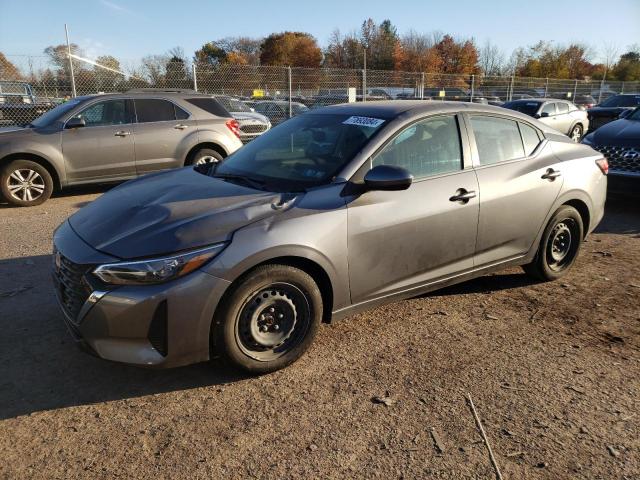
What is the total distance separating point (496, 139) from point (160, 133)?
6.14 meters

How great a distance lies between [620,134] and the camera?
312 inches

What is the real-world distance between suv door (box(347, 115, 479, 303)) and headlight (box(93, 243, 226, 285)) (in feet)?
3.64

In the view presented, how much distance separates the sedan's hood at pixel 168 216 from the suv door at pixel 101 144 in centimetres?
491

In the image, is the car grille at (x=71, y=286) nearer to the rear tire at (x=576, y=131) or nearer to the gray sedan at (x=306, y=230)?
the gray sedan at (x=306, y=230)

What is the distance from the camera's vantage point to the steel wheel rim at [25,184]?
302 inches

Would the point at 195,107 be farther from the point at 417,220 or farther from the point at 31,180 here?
the point at 417,220

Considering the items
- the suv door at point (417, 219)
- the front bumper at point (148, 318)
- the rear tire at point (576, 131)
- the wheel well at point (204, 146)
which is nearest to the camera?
the front bumper at point (148, 318)

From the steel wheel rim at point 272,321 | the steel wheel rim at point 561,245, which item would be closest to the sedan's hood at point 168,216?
the steel wheel rim at point 272,321

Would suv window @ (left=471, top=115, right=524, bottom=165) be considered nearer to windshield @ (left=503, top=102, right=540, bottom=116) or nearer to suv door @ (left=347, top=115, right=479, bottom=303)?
suv door @ (left=347, top=115, right=479, bottom=303)

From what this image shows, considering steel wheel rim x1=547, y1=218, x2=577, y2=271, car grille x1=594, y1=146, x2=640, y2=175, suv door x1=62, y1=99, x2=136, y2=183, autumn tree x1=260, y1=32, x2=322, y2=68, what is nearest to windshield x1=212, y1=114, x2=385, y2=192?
steel wheel rim x1=547, y1=218, x2=577, y2=271

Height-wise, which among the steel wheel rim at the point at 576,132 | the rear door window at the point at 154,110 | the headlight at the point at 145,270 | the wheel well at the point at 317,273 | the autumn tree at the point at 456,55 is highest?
the autumn tree at the point at 456,55

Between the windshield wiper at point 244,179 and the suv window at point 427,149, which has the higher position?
the suv window at point 427,149

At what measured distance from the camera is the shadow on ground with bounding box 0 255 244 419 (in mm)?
2927

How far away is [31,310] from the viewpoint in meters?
4.01
